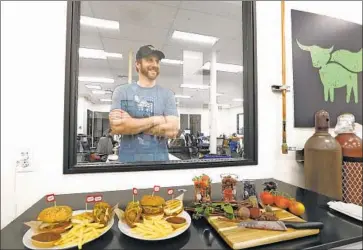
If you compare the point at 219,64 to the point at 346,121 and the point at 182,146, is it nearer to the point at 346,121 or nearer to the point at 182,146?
the point at 182,146

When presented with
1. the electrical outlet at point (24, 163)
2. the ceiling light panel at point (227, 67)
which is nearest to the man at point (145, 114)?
the ceiling light panel at point (227, 67)

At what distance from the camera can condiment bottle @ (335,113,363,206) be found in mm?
885

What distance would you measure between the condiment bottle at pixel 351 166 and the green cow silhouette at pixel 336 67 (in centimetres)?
40

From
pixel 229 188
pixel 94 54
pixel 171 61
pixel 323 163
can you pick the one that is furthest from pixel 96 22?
pixel 323 163

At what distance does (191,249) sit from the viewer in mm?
498

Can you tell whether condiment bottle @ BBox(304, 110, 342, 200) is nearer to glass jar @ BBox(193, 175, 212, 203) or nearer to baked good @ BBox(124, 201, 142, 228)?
glass jar @ BBox(193, 175, 212, 203)

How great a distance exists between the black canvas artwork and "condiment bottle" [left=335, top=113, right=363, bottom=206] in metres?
0.27

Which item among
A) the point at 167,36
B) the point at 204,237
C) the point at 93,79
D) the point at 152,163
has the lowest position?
the point at 204,237

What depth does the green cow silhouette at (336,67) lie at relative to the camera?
1.29 meters

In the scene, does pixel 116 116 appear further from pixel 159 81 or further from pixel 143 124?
pixel 159 81

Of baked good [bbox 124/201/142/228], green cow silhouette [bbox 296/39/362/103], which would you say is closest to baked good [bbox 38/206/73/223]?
baked good [bbox 124/201/142/228]

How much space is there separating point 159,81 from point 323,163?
862 mm

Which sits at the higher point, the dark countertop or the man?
the man

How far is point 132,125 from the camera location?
0.99 meters
